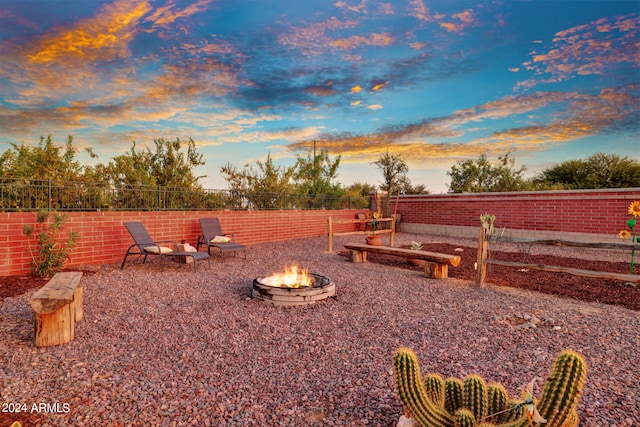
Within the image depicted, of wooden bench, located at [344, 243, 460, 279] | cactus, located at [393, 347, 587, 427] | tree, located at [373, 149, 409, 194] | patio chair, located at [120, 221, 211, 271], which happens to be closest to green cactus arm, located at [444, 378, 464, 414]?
cactus, located at [393, 347, 587, 427]

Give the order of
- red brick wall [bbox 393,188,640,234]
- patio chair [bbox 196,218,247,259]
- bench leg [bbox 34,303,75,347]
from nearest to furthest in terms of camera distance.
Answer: bench leg [bbox 34,303,75,347] < patio chair [bbox 196,218,247,259] < red brick wall [bbox 393,188,640,234]

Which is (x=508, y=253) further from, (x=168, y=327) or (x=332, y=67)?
(x=168, y=327)

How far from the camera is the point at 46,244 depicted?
630cm

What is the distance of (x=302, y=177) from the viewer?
1998 cm

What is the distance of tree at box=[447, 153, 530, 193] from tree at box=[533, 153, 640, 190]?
7.28 ft

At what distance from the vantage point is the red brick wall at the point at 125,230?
20.7ft

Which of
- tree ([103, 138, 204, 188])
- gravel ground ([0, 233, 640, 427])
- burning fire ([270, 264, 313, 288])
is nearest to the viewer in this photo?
gravel ground ([0, 233, 640, 427])

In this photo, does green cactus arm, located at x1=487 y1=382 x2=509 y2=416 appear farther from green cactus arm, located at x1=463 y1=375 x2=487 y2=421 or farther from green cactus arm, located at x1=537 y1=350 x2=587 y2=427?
green cactus arm, located at x1=537 y1=350 x2=587 y2=427

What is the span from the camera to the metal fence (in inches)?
265

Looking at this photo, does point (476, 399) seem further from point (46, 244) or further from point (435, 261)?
point (46, 244)

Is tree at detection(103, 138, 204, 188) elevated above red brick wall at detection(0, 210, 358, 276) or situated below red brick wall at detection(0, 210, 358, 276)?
above

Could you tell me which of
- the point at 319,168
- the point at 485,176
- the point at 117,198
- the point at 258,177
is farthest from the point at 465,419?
the point at 485,176

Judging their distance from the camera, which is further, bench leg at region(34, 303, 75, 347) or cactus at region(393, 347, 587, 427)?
bench leg at region(34, 303, 75, 347)

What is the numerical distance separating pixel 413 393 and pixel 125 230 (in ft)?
26.2
